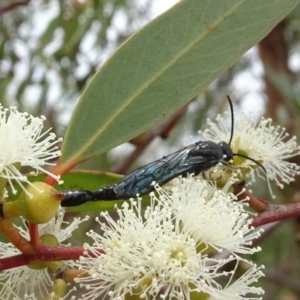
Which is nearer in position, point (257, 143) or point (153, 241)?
point (153, 241)

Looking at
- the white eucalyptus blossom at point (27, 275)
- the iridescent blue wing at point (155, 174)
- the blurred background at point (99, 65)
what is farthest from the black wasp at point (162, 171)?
the blurred background at point (99, 65)

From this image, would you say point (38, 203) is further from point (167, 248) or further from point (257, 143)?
point (257, 143)

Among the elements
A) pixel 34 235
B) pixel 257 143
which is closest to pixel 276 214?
pixel 257 143

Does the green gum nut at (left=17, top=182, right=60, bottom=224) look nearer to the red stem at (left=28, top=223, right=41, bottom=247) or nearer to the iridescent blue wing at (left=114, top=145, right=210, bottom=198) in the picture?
the red stem at (left=28, top=223, right=41, bottom=247)

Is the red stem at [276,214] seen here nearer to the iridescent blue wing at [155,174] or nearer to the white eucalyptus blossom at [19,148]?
the iridescent blue wing at [155,174]

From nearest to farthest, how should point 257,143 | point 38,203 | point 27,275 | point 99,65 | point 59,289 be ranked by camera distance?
point 38,203 → point 59,289 → point 27,275 → point 257,143 → point 99,65

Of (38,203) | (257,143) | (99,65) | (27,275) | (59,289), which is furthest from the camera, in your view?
(99,65)

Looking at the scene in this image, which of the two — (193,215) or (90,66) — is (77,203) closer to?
(193,215)
